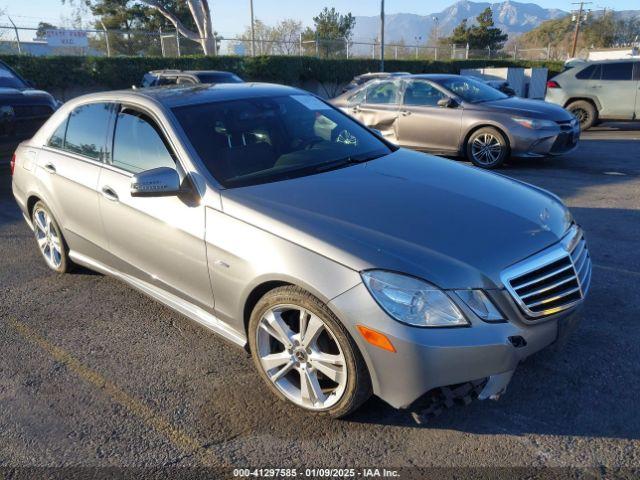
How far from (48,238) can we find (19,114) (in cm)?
421

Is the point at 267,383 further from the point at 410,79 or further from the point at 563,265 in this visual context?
the point at 410,79

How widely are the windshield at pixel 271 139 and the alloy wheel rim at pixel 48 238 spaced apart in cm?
193

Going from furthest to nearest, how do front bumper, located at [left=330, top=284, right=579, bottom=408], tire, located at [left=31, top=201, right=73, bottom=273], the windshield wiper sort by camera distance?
tire, located at [left=31, top=201, right=73, bottom=273] < the windshield wiper < front bumper, located at [left=330, top=284, right=579, bottom=408]

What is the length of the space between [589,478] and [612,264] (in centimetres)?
270

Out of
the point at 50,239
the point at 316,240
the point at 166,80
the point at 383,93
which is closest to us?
the point at 316,240

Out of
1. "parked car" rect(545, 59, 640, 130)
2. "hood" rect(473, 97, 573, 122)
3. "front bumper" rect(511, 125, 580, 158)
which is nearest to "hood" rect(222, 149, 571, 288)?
"front bumper" rect(511, 125, 580, 158)

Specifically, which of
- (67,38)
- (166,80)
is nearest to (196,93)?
(166,80)

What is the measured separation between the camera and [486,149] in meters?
8.64

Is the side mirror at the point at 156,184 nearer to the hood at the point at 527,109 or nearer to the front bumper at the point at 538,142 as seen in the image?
the front bumper at the point at 538,142

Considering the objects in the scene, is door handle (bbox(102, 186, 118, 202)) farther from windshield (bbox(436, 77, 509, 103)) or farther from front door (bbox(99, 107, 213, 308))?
windshield (bbox(436, 77, 509, 103))

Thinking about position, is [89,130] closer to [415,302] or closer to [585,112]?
[415,302]

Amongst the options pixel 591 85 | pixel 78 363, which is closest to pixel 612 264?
pixel 78 363

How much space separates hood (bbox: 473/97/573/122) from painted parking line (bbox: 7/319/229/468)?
284 inches

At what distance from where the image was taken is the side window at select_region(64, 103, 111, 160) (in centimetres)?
394
